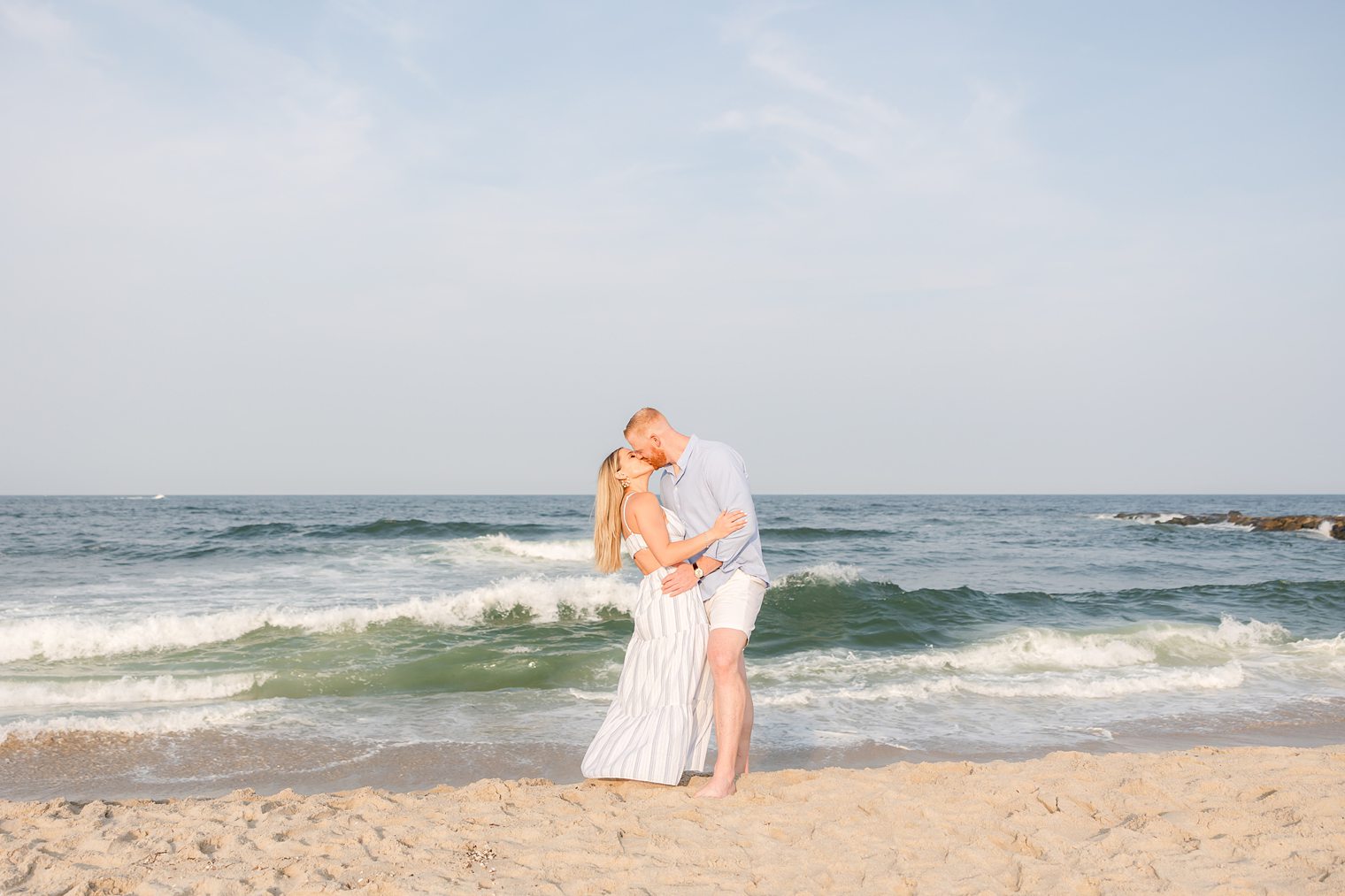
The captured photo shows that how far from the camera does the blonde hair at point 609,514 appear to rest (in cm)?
488

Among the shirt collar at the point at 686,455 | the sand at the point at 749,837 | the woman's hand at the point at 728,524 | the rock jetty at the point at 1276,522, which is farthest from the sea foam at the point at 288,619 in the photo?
the rock jetty at the point at 1276,522

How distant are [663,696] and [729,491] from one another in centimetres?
125

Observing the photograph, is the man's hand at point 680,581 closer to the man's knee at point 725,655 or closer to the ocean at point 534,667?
the man's knee at point 725,655

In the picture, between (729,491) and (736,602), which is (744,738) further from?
(729,491)

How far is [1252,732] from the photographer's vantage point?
7.26m

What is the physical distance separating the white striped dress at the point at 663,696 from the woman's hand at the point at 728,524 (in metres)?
0.43

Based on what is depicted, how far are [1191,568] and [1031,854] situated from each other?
2030 cm

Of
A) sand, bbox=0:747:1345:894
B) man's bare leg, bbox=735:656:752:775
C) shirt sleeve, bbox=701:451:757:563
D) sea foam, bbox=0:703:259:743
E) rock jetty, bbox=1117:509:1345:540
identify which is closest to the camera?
sand, bbox=0:747:1345:894

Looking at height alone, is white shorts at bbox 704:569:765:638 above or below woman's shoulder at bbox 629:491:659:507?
below

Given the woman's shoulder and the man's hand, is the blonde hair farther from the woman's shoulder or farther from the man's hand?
the man's hand

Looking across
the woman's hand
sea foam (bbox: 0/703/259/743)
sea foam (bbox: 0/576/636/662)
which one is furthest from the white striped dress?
sea foam (bbox: 0/576/636/662)

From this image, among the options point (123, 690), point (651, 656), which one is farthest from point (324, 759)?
point (123, 690)

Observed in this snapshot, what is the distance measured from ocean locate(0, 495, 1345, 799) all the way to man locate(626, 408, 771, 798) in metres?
1.48

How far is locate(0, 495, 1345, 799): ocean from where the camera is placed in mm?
6496
